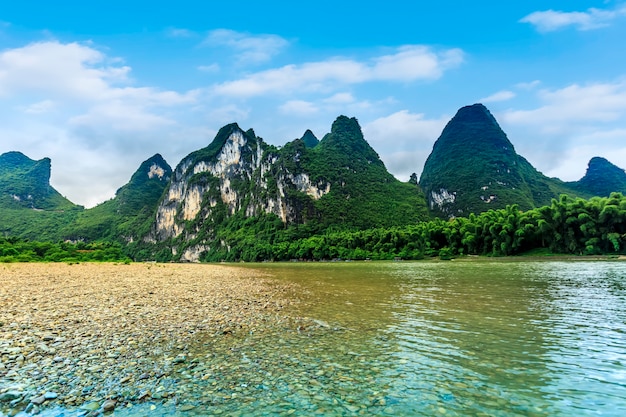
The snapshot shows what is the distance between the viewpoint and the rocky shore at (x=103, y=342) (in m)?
6.26

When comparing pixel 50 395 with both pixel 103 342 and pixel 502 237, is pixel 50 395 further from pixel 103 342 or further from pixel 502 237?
pixel 502 237

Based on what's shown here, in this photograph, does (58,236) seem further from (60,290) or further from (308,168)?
(60,290)

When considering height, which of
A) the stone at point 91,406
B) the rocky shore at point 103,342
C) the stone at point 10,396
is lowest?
the rocky shore at point 103,342

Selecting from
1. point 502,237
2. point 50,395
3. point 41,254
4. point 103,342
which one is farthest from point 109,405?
point 502,237

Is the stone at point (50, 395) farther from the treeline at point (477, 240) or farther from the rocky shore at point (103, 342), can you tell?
the treeline at point (477, 240)

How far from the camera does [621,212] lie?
5994 cm

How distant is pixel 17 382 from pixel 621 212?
7958cm

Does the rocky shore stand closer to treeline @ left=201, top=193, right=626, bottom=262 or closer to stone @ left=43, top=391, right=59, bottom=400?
stone @ left=43, top=391, right=59, bottom=400

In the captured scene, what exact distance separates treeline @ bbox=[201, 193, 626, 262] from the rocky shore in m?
70.4

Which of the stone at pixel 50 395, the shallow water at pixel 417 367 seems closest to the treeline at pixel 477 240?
the stone at pixel 50 395

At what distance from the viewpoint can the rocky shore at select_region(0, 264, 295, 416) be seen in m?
6.26

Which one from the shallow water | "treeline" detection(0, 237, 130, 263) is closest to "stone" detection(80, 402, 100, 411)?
the shallow water

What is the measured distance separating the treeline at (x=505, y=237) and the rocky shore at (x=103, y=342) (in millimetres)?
70375

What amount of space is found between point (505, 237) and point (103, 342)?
80.5 m
